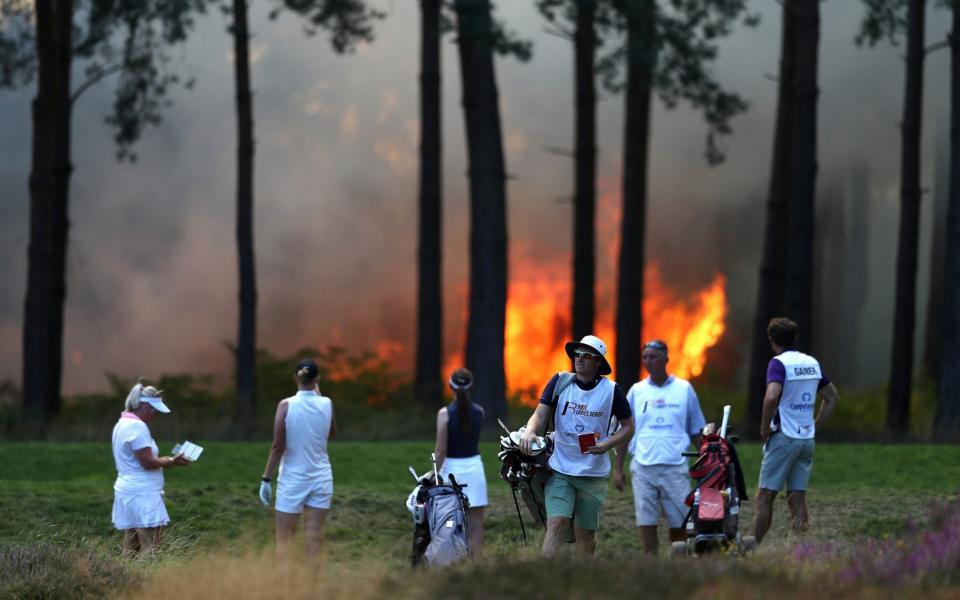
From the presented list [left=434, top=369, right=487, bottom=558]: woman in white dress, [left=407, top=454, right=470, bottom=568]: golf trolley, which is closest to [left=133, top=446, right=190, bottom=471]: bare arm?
[left=407, top=454, right=470, bottom=568]: golf trolley

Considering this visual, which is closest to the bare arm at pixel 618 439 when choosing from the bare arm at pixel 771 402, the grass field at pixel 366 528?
the grass field at pixel 366 528

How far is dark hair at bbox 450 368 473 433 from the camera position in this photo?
1320 cm

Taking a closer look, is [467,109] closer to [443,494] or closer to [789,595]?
[443,494]

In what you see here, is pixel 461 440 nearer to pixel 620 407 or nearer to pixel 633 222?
pixel 620 407

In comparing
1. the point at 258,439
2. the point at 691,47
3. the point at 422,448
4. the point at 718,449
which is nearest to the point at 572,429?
the point at 718,449

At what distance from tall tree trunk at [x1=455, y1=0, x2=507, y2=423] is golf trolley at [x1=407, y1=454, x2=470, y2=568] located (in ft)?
48.3

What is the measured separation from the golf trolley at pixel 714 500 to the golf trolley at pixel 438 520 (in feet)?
5.63

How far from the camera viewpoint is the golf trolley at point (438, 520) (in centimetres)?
1192

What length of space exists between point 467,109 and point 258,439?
7107 mm

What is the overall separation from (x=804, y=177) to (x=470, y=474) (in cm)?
1509

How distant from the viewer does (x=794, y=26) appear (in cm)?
3066

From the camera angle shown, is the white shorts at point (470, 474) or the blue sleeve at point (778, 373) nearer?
the blue sleeve at point (778, 373)

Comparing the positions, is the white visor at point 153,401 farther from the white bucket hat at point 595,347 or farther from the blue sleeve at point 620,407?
the blue sleeve at point 620,407

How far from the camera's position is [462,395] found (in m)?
13.2
